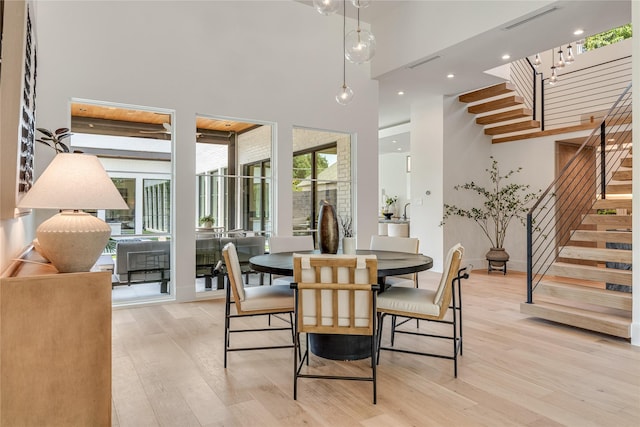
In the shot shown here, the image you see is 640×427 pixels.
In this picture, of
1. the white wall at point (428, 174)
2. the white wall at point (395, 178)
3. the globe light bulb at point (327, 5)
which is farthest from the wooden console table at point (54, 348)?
the white wall at point (395, 178)

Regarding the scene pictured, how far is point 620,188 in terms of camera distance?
188 inches

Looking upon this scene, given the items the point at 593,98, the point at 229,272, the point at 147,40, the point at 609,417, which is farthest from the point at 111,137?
the point at 593,98

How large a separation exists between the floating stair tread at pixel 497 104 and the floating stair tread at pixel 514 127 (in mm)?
435

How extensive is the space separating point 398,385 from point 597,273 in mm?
2655

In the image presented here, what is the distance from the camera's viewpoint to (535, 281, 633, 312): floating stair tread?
145 inches

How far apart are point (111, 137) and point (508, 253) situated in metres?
6.97

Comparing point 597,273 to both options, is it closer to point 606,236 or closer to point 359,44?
point 606,236

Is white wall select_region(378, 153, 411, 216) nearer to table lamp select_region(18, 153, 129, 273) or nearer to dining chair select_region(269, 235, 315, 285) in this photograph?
dining chair select_region(269, 235, 315, 285)

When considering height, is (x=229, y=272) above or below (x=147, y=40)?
below

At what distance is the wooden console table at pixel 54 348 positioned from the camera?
1446 millimetres

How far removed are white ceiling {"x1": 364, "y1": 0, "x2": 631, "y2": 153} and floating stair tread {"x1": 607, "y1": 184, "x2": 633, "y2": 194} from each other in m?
1.79

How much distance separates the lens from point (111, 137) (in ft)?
15.7

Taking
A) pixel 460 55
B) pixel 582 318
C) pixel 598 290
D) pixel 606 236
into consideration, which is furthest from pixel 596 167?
pixel 582 318

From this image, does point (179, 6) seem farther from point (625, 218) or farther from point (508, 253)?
point (508, 253)
